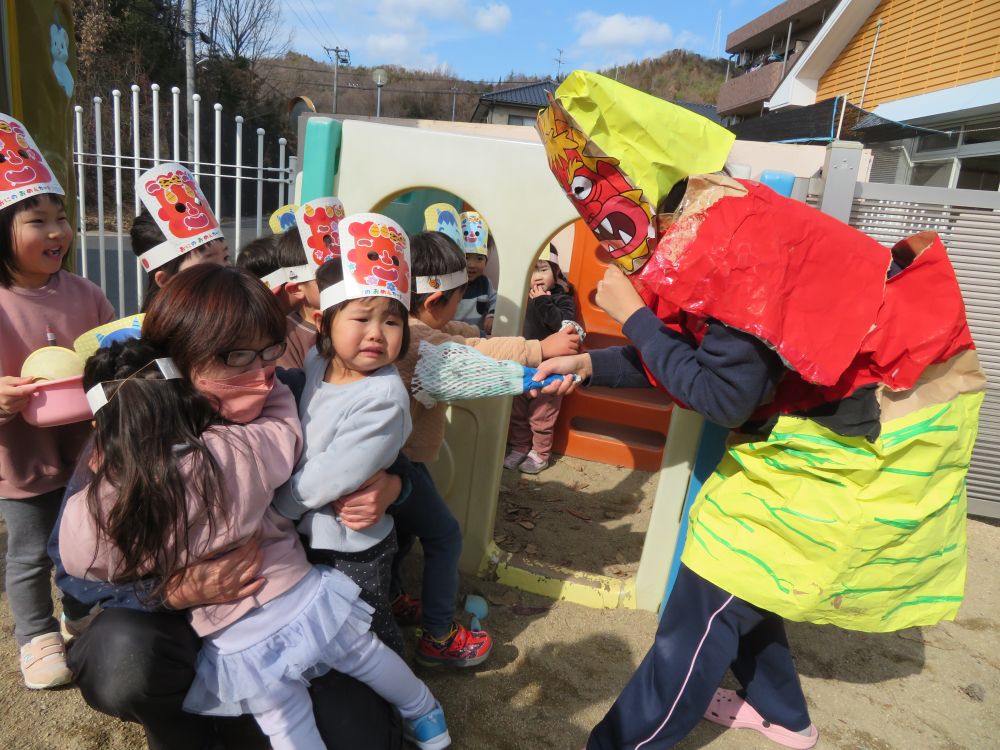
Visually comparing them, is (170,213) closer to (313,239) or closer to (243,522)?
(313,239)

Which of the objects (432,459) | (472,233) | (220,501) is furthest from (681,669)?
(472,233)

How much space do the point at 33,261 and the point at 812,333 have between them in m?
2.27

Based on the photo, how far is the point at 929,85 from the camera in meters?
11.8

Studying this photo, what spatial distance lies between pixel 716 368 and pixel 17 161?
2153mm

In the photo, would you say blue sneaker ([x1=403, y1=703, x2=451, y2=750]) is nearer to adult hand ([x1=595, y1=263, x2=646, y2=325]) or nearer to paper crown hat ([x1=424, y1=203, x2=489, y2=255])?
adult hand ([x1=595, y1=263, x2=646, y2=325])

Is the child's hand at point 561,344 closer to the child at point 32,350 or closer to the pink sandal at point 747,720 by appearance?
the pink sandal at point 747,720

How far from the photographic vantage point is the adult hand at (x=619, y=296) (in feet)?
6.14

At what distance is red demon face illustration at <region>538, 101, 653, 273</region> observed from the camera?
1.70 meters

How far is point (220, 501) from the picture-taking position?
58.3 inches

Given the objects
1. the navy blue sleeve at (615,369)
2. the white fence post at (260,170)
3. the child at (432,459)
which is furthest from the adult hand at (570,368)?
the white fence post at (260,170)

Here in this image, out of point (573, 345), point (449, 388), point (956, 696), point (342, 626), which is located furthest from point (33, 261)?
point (956, 696)

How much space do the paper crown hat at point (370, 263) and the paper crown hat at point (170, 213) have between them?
85 centimetres

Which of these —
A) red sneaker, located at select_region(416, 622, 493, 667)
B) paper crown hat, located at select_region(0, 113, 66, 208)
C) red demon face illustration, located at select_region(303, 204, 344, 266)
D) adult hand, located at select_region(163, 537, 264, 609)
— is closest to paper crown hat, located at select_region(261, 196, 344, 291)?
red demon face illustration, located at select_region(303, 204, 344, 266)

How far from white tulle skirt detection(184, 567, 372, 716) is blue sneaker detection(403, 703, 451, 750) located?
0.42 m
